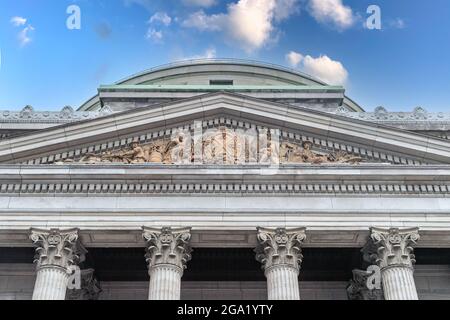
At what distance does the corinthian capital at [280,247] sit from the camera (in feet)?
72.2

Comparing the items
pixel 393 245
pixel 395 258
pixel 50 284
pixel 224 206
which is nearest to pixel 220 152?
pixel 224 206

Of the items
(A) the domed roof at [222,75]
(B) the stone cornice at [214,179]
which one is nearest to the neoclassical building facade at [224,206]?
(B) the stone cornice at [214,179]

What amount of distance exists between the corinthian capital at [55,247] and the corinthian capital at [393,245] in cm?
985

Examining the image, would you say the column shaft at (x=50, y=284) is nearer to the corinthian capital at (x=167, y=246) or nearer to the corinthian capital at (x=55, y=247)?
the corinthian capital at (x=55, y=247)

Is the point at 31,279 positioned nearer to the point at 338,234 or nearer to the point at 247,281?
the point at 247,281

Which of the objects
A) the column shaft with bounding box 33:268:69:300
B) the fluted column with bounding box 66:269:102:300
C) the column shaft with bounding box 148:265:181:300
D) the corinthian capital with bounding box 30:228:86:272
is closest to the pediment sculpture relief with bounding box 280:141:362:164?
the column shaft with bounding box 148:265:181:300

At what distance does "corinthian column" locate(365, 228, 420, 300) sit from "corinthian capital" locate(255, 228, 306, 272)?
2.50 m

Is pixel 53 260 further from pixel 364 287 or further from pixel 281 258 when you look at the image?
pixel 364 287

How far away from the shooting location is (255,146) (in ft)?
81.1

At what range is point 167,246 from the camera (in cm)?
2216

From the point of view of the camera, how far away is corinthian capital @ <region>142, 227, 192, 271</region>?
22.0 meters
